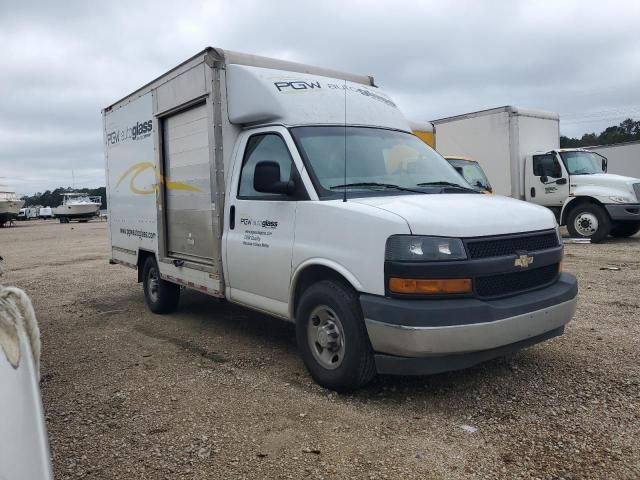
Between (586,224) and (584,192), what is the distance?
778 millimetres

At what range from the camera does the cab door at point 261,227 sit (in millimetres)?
4516

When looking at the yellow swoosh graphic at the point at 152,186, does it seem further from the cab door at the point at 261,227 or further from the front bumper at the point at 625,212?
the front bumper at the point at 625,212

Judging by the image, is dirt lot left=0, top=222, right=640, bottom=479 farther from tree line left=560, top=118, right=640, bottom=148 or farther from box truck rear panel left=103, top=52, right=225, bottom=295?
tree line left=560, top=118, right=640, bottom=148

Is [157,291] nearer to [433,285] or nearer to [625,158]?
[433,285]

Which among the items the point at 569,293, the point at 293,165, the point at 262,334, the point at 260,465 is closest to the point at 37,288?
the point at 262,334

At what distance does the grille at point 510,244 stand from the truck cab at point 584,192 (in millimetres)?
10034

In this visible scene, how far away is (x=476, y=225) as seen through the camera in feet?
12.1

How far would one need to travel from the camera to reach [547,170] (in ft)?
46.2

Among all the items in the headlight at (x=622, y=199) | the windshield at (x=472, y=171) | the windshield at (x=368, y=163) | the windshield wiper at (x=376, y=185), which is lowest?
the headlight at (x=622, y=199)

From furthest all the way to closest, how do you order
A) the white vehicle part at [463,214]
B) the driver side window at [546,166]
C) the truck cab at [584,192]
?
the driver side window at [546,166], the truck cab at [584,192], the white vehicle part at [463,214]

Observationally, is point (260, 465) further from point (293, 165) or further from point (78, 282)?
point (78, 282)

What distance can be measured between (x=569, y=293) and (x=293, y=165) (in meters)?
2.38

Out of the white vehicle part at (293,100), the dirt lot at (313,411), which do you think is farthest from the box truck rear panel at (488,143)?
the white vehicle part at (293,100)

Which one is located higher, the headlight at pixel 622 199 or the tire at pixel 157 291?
the headlight at pixel 622 199
